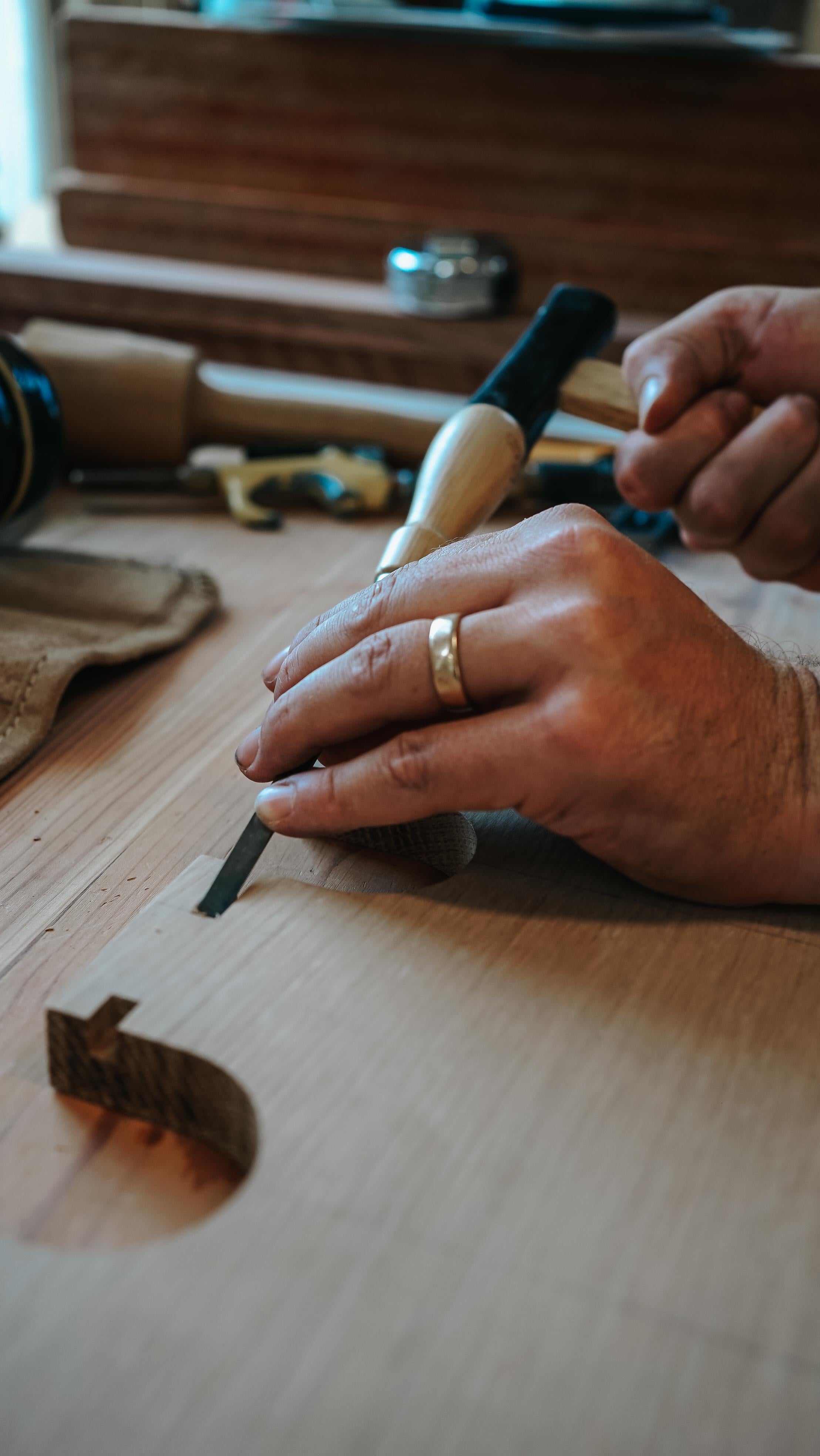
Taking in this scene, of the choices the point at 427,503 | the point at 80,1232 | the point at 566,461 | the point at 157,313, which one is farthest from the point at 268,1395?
the point at 157,313

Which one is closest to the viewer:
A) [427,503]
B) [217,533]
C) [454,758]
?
[454,758]

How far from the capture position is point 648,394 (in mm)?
1090

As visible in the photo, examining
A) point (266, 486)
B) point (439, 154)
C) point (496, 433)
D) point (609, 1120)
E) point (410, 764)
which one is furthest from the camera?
point (439, 154)

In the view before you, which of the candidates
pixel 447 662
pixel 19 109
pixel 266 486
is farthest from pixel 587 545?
pixel 19 109

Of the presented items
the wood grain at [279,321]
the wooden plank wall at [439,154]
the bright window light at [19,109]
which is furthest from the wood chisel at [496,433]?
the bright window light at [19,109]

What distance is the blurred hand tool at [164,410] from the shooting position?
131 centimetres

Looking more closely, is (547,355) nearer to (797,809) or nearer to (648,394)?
(648,394)

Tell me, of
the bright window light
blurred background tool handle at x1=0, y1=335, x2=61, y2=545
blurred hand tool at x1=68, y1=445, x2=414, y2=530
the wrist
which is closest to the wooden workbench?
the wrist

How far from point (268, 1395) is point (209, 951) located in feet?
0.75

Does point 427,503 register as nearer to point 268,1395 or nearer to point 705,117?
point 268,1395

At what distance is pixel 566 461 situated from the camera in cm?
135

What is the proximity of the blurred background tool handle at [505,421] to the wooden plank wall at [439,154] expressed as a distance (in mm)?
704

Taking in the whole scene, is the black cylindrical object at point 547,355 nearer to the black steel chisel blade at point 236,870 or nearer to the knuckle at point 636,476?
the knuckle at point 636,476

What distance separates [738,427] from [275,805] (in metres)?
0.73
